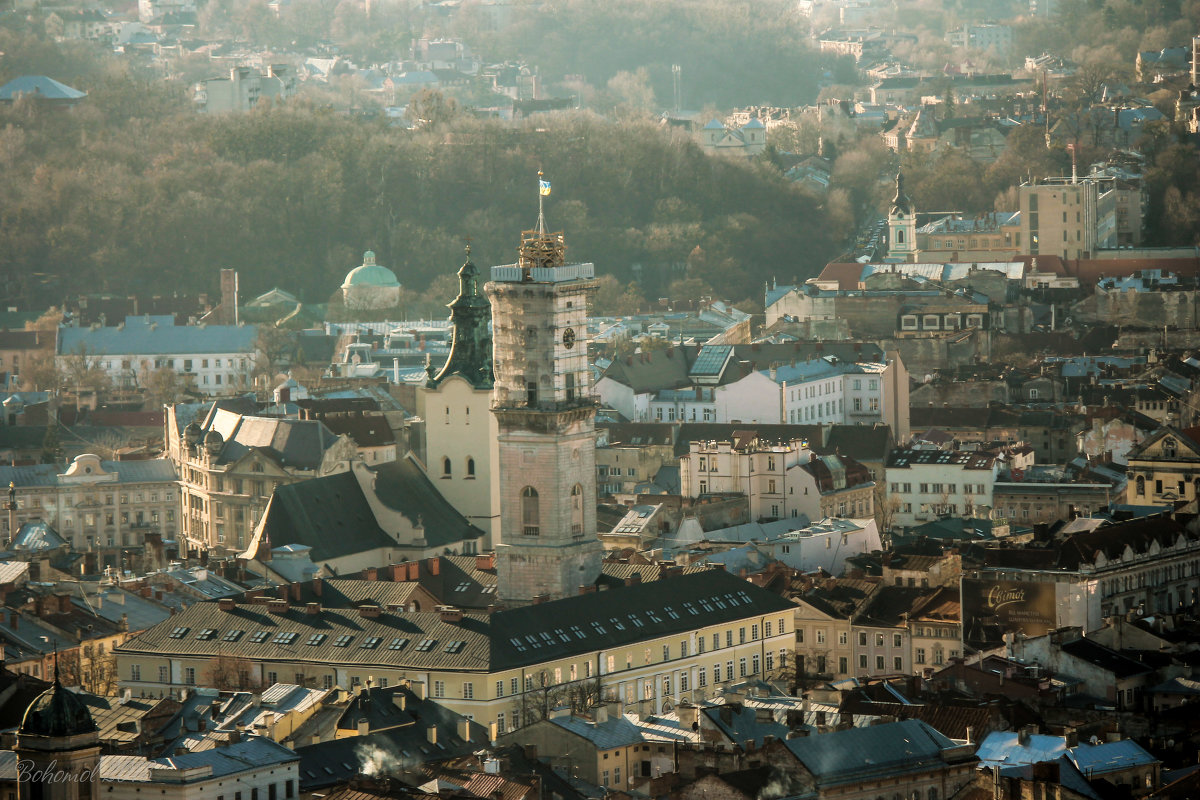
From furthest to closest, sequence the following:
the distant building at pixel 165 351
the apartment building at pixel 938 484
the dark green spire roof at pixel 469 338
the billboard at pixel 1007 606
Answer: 1. the distant building at pixel 165 351
2. the apartment building at pixel 938 484
3. the dark green spire roof at pixel 469 338
4. the billboard at pixel 1007 606

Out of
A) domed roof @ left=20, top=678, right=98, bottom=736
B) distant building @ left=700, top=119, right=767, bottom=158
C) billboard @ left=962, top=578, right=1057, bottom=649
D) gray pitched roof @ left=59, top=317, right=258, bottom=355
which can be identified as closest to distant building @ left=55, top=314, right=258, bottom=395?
gray pitched roof @ left=59, top=317, right=258, bottom=355

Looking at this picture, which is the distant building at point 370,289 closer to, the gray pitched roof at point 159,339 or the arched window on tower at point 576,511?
the gray pitched roof at point 159,339

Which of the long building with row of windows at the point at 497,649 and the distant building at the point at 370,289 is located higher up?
the distant building at the point at 370,289

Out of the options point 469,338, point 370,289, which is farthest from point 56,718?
point 370,289

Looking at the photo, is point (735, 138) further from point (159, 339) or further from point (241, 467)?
point (241, 467)

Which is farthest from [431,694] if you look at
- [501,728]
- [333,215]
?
[333,215]

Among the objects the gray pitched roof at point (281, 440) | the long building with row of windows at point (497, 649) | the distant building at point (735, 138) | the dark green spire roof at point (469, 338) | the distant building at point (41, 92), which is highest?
the distant building at point (41, 92)

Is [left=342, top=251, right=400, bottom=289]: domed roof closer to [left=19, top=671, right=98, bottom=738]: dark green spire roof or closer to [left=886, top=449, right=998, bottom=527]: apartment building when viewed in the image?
[left=886, top=449, right=998, bottom=527]: apartment building

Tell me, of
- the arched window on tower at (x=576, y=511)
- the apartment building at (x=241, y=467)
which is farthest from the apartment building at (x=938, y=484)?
the arched window on tower at (x=576, y=511)
